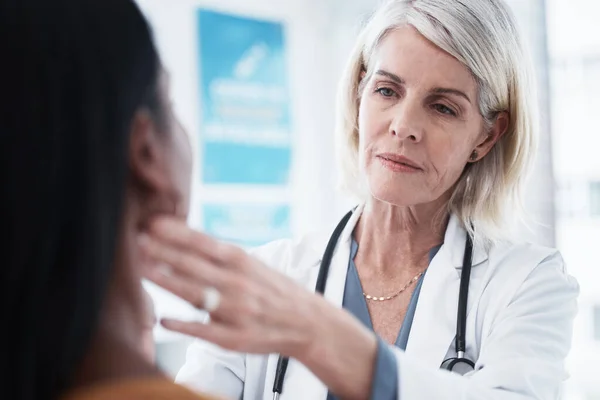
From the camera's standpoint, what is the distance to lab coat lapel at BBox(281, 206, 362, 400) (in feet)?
4.14

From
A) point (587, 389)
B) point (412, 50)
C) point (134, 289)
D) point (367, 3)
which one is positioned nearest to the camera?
point (134, 289)

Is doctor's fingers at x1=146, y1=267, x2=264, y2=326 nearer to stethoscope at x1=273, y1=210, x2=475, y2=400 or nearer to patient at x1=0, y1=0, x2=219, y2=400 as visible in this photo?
patient at x1=0, y1=0, x2=219, y2=400

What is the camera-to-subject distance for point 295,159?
3.81 m

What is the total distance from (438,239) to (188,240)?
0.87 m

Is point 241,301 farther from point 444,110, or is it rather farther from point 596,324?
point 596,324

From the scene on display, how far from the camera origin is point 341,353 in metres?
0.85

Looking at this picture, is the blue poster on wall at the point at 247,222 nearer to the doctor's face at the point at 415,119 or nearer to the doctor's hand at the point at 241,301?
the doctor's face at the point at 415,119

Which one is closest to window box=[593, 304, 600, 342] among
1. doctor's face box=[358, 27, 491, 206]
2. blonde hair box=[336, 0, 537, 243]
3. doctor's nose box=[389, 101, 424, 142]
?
blonde hair box=[336, 0, 537, 243]

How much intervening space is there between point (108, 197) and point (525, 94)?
102cm

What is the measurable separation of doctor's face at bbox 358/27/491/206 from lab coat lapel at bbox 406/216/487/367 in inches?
4.9

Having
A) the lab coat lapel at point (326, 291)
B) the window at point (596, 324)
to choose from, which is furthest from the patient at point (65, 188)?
the window at point (596, 324)

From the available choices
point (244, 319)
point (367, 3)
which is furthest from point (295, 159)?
point (244, 319)

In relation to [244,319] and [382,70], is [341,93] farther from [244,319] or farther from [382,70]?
[244,319]

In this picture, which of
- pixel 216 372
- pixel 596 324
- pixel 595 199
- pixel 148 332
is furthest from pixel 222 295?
pixel 596 324
